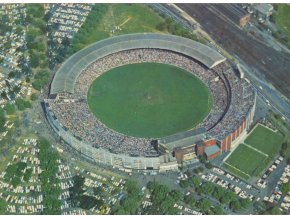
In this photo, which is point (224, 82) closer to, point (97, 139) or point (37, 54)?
point (97, 139)

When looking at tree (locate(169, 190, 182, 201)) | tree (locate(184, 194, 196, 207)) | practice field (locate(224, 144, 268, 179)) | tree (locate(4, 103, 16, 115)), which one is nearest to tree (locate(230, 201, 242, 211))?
tree (locate(184, 194, 196, 207))

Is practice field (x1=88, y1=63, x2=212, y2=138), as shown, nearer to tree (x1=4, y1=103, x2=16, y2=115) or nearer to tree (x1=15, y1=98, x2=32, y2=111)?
tree (x1=15, y1=98, x2=32, y2=111)

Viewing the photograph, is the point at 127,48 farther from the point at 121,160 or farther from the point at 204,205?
the point at 204,205

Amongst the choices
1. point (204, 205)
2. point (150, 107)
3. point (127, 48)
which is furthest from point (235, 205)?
point (127, 48)

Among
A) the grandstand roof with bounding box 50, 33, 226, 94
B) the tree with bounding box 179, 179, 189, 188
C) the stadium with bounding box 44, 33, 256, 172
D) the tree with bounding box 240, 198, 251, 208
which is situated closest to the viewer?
the tree with bounding box 240, 198, 251, 208

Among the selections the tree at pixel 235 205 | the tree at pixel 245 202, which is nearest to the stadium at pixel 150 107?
the tree at pixel 235 205

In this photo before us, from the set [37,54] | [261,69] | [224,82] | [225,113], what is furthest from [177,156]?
[37,54]

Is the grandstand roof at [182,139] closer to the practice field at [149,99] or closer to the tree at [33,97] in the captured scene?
the practice field at [149,99]

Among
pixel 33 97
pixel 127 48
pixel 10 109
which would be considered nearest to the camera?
pixel 10 109
